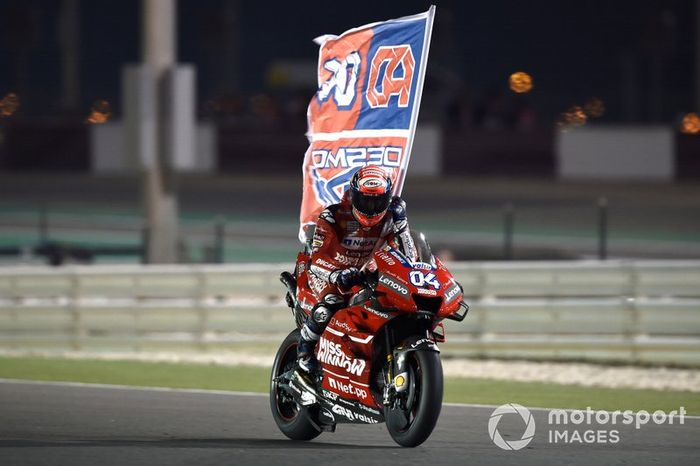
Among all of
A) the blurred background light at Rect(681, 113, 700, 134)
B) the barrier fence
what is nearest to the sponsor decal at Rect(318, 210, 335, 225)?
the barrier fence

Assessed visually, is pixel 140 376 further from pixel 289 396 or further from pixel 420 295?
pixel 420 295

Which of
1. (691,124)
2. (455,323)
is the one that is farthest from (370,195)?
(691,124)

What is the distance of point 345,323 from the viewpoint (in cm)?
833

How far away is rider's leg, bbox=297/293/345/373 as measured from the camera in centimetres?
845

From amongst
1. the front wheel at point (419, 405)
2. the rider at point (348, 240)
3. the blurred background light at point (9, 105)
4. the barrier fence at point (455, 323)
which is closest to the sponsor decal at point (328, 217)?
the rider at point (348, 240)

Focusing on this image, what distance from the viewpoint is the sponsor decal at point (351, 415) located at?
8219 mm

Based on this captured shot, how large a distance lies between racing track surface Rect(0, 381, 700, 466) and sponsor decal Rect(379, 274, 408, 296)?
93 cm

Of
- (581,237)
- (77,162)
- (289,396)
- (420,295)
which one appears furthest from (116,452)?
(77,162)

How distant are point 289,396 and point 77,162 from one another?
32.5 metres

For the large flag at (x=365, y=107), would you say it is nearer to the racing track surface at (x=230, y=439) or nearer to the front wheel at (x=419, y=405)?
the racing track surface at (x=230, y=439)

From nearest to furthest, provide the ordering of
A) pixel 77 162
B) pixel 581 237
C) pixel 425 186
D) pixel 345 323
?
1. pixel 345 323
2. pixel 581 237
3. pixel 425 186
4. pixel 77 162

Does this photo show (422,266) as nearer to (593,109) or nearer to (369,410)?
(369,410)

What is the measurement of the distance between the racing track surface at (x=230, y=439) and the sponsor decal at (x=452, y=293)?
2.91 ft

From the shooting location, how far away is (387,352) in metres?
8.08
